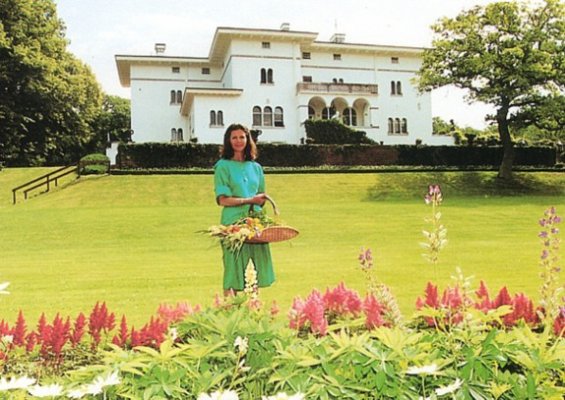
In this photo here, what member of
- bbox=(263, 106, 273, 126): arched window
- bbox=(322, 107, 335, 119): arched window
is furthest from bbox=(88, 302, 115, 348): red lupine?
bbox=(322, 107, 335, 119): arched window

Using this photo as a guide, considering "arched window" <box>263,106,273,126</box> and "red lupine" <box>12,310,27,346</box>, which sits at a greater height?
"arched window" <box>263,106,273,126</box>

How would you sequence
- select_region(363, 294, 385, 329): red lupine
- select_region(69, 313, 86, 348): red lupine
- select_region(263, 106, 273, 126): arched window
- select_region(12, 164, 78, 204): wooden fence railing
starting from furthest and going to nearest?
1. select_region(263, 106, 273, 126): arched window
2. select_region(12, 164, 78, 204): wooden fence railing
3. select_region(69, 313, 86, 348): red lupine
4. select_region(363, 294, 385, 329): red lupine

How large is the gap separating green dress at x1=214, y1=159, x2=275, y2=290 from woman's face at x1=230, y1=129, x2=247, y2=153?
0.46 ft

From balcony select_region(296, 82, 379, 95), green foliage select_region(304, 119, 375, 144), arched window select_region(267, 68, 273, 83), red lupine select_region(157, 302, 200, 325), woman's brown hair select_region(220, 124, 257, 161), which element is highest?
arched window select_region(267, 68, 273, 83)

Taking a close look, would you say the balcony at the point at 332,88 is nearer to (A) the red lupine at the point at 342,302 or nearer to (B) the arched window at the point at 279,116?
(B) the arched window at the point at 279,116

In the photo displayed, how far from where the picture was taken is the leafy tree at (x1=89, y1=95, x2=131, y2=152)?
6255 cm

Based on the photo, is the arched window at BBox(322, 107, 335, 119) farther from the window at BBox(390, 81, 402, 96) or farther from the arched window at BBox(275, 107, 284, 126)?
the window at BBox(390, 81, 402, 96)

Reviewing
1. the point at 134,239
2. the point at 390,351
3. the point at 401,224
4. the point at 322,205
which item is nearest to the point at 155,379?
the point at 390,351

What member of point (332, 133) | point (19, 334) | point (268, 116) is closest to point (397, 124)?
point (332, 133)

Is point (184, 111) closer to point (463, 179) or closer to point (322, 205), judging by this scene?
point (463, 179)

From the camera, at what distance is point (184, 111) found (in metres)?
49.1

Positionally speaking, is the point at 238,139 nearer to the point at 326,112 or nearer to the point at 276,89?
the point at 276,89

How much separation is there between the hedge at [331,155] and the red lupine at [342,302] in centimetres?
3089

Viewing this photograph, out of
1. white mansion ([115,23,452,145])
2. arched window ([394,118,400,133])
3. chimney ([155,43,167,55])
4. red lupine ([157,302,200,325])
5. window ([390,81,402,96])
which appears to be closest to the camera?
red lupine ([157,302,200,325])
